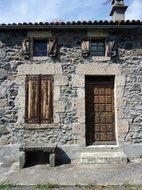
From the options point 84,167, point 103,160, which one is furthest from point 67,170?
point 103,160

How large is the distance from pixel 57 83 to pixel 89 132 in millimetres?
1728

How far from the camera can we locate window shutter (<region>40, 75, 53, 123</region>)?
9.14 meters

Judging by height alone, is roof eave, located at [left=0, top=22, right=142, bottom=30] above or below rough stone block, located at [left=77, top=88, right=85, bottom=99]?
above

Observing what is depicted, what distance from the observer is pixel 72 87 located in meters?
9.23

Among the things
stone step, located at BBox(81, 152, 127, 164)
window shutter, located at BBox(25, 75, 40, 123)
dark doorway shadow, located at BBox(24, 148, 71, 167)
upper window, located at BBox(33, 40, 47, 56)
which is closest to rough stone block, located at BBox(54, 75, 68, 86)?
window shutter, located at BBox(25, 75, 40, 123)

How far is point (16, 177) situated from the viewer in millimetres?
7270

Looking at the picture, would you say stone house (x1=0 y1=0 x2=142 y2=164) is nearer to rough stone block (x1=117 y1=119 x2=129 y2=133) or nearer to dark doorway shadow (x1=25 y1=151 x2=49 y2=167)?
rough stone block (x1=117 y1=119 x2=129 y2=133)

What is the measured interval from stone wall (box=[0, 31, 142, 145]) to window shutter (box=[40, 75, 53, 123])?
0.49 ft

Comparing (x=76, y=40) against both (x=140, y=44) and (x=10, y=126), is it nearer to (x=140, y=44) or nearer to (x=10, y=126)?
(x=140, y=44)

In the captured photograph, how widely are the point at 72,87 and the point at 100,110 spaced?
3.58 ft

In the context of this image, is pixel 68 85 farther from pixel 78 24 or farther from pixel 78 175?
pixel 78 175

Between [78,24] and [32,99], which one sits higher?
[78,24]

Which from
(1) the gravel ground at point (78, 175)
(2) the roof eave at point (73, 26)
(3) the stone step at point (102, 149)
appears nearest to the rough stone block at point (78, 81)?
(2) the roof eave at point (73, 26)

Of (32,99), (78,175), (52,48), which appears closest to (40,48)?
(52,48)
